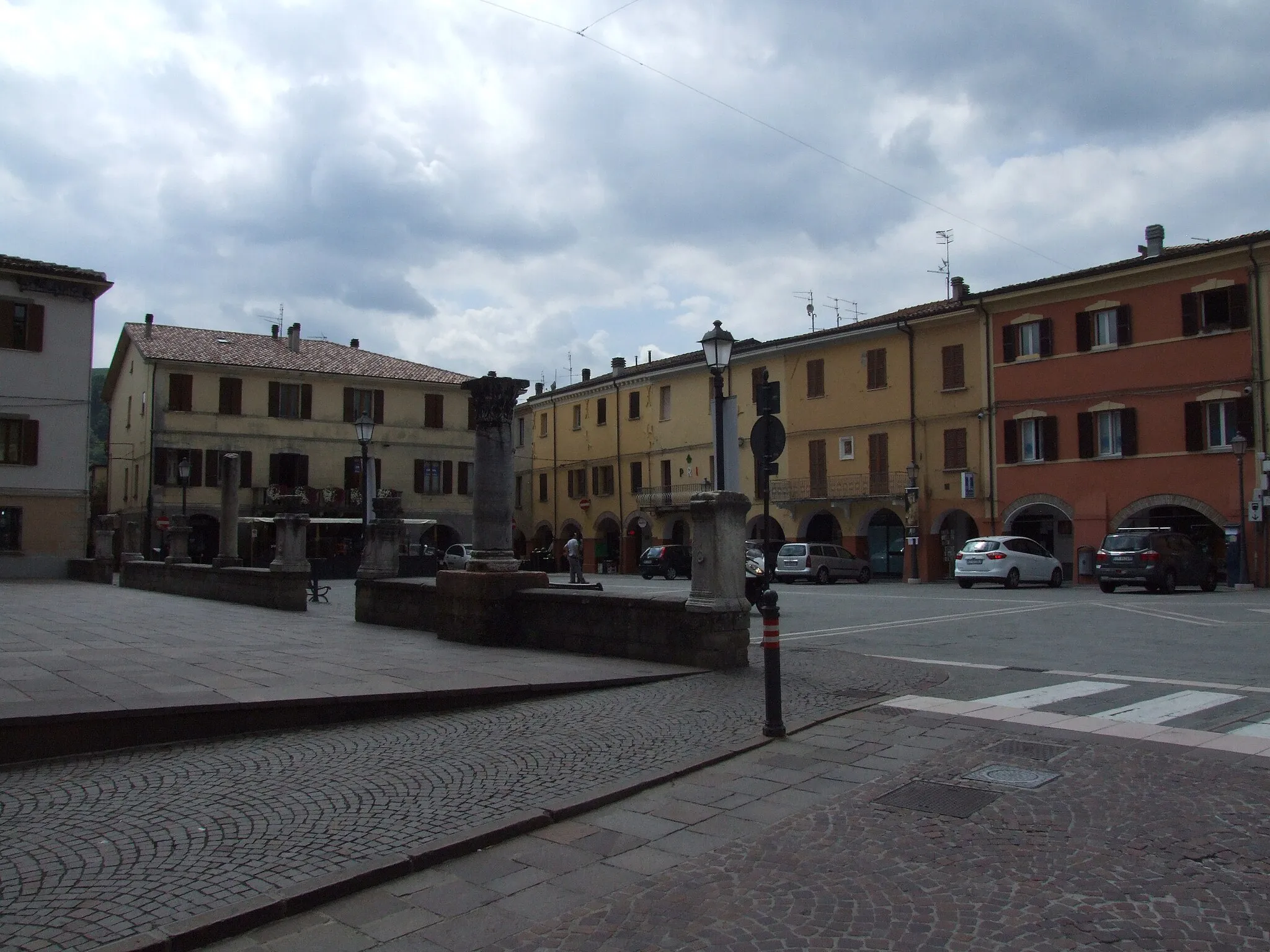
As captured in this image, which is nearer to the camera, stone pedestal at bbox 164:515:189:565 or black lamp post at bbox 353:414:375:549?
black lamp post at bbox 353:414:375:549

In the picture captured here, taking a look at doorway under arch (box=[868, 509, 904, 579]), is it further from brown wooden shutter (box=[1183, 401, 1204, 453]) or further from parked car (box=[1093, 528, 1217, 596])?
parked car (box=[1093, 528, 1217, 596])

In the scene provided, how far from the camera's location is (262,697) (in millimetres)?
7879

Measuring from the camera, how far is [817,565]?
3497cm

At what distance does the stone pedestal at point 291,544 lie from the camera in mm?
19719

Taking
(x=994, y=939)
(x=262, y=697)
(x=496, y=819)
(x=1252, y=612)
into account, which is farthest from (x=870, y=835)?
(x=1252, y=612)

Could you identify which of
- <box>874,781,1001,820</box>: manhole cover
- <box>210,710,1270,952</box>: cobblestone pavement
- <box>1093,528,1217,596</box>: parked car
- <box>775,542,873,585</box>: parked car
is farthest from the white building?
<box>874,781,1001,820</box>: manhole cover

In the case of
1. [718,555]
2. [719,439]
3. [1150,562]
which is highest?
[719,439]

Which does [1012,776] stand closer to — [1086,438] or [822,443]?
[1086,438]

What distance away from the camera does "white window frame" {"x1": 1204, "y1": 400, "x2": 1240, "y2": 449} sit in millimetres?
29125

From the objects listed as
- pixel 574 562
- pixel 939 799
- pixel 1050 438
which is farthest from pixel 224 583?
pixel 1050 438

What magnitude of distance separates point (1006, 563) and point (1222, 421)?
25.3 ft

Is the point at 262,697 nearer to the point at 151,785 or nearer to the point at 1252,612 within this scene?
the point at 151,785

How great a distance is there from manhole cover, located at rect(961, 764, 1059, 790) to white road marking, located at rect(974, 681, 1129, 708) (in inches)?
88.2

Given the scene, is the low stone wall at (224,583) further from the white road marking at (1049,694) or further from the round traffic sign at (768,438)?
the white road marking at (1049,694)
